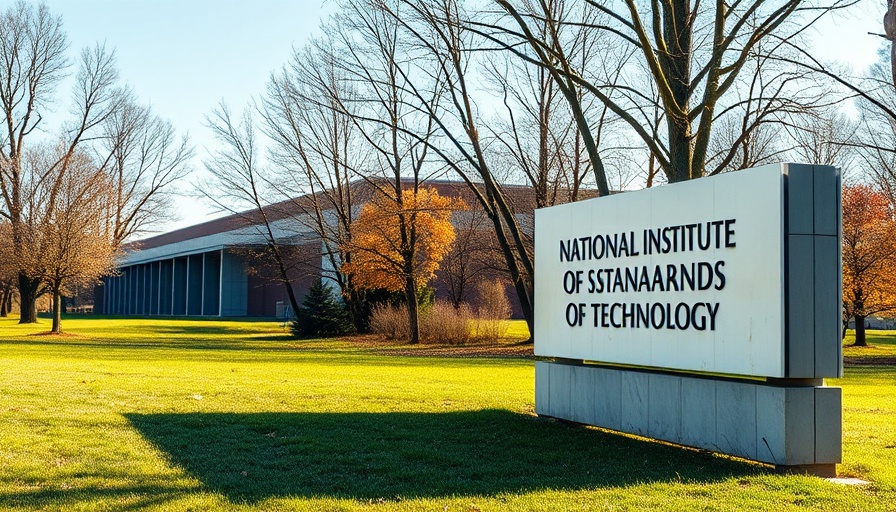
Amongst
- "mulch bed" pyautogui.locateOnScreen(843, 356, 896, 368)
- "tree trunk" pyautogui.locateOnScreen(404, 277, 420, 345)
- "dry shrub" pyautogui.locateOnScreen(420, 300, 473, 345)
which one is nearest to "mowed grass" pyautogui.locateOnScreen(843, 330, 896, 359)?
"mulch bed" pyautogui.locateOnScreen(843, 356, 896, 368)

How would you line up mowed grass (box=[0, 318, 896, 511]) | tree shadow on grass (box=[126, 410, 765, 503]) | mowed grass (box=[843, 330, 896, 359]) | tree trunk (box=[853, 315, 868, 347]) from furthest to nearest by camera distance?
tree trunk (box=[853, 315, 868, 347])
mowed grass (box=[843, 330, 896, 359])
tree shadow on grass (box=[126, 410, 765, 503])
mowed grass (box=[0, 318, 896, 511])

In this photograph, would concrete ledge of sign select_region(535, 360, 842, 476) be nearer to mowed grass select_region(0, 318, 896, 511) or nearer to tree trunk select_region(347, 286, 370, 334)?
mowed grass select_region(0, 318, 896, 511)

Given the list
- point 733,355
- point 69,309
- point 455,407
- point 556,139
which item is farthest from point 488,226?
point 69,309

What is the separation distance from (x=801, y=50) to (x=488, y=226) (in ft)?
116

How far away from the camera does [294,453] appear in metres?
8.82

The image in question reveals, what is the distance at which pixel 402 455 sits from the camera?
8.72 m

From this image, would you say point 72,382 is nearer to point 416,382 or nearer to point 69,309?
point 416,382

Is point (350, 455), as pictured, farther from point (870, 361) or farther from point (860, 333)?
point (860, 333)

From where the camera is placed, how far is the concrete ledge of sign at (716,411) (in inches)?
325

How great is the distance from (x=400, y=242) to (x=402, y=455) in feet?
97.9

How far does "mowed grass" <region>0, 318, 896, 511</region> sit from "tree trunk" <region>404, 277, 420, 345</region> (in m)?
20.9

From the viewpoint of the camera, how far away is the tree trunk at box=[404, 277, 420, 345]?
36438mm

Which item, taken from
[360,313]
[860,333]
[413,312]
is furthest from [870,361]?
[360,313]

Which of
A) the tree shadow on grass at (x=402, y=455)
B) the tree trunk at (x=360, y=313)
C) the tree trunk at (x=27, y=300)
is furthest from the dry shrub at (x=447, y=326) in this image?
the tree trunk at (x=27, y=300)
